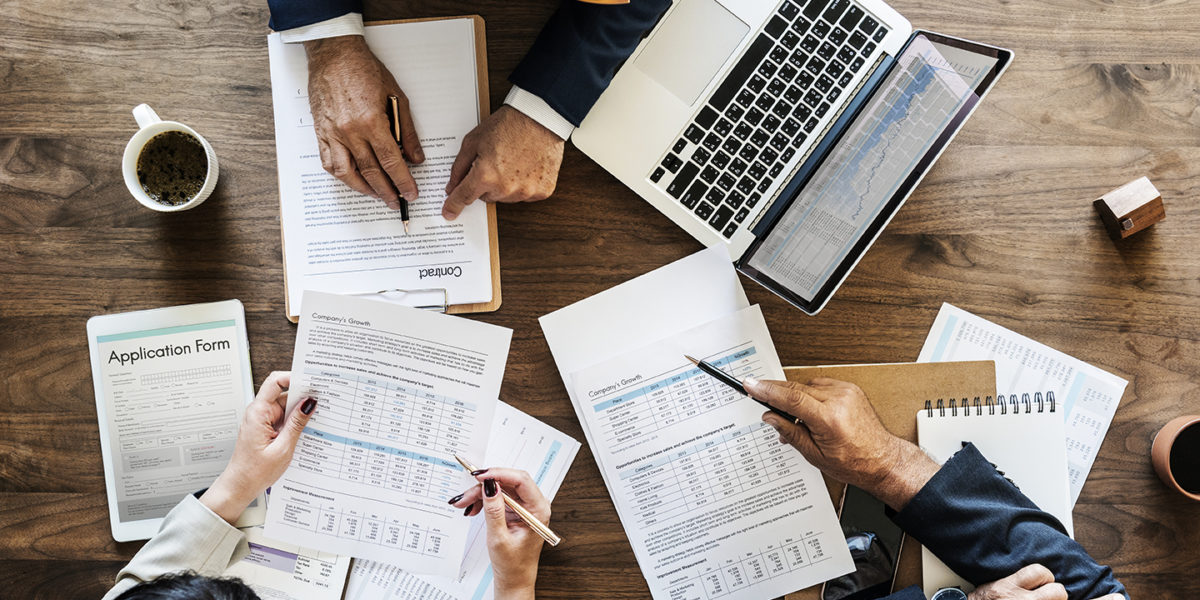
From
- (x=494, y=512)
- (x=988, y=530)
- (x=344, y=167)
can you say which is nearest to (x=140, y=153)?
(x=344, y=167)

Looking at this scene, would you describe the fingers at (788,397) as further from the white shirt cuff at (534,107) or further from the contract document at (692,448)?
the white shirt cuff at (534,107)

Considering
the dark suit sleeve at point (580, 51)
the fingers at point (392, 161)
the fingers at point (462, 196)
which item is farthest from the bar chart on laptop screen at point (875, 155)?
the fingers at point (392, 161)

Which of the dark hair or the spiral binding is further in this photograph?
the spiral binding

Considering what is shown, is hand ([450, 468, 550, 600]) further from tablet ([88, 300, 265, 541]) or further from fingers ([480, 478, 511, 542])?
tablet ([88, 300, 265, 541])

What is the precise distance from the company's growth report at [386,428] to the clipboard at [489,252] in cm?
3

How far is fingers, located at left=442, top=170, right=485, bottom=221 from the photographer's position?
3.76 feet

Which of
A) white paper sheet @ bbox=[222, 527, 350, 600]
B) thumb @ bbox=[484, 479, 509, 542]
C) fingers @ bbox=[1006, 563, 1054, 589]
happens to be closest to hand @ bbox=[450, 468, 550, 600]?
thumb @ bbox=[484, 479, 509, 542]

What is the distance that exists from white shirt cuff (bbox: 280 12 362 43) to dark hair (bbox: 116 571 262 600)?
0.79 metres

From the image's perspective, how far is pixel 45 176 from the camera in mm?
1230

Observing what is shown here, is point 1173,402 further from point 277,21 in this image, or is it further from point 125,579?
point 125,579

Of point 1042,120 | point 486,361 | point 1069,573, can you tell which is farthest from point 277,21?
point 1069,573

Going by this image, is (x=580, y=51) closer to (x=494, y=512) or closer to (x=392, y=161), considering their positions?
(x=392, y=161)

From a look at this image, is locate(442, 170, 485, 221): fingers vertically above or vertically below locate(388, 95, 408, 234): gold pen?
below

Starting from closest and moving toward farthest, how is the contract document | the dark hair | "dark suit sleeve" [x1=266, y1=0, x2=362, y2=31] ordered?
the dark hair < "dark suit sleeve" [x1=266, y1=0, x2=362, y2=31] < the contract document
